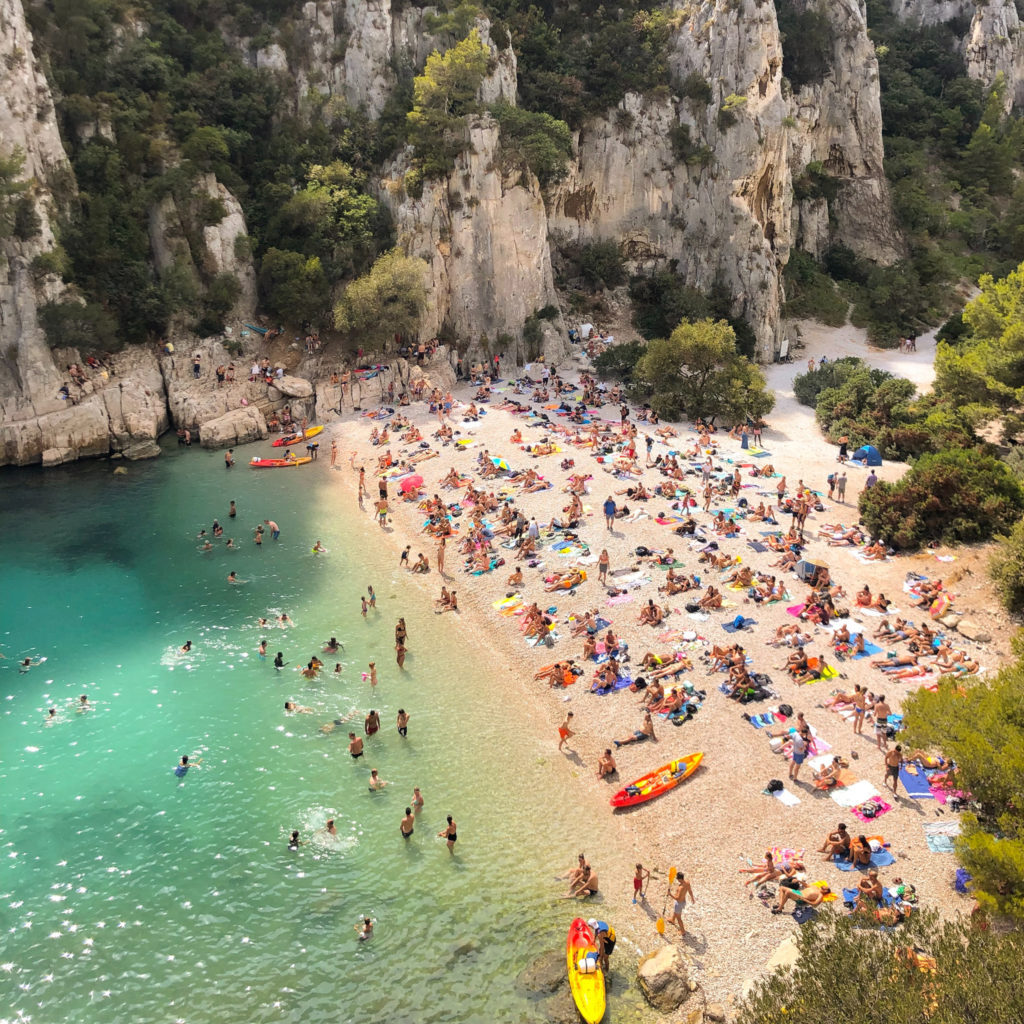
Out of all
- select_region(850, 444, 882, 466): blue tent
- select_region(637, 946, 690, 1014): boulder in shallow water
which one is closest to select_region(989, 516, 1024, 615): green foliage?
select_region(850, 444, 882, 466): blue tent

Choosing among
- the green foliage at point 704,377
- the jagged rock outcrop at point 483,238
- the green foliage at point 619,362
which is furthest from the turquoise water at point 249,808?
the green foliage at point 619,362

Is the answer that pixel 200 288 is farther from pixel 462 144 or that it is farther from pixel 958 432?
pixel 958 432

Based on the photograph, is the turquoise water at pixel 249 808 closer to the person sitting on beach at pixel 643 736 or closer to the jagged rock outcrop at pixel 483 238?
the person sitting on beach at pixel 643 736

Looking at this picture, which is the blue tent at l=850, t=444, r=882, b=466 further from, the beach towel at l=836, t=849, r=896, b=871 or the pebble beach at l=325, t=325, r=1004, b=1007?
the beach towel at l=836, t=849, r=896, b=871

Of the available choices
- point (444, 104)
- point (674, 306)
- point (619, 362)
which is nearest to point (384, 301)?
point (444, 104)

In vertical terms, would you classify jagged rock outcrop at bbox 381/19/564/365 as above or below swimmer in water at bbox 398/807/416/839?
above
